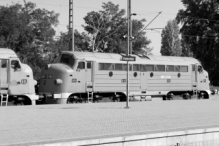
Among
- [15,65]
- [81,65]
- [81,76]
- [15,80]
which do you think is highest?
[81,65]

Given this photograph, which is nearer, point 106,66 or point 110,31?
point 106,66

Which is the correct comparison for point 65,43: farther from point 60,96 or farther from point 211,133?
point 211,133

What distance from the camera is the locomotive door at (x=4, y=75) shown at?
2177cm

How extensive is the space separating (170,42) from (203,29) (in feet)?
174

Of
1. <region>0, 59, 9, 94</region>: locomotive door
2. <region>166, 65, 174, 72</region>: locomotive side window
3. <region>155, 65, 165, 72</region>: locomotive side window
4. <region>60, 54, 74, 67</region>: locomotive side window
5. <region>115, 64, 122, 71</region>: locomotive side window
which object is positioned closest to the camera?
<region>0, 59, 9, 94</region>: locomotive door

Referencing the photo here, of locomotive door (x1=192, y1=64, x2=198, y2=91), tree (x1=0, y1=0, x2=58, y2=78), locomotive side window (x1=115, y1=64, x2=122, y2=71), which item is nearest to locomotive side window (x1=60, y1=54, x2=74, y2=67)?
locomotive side window (x1=115, y1=64, x2=122, y2=71)

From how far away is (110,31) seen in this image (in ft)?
188

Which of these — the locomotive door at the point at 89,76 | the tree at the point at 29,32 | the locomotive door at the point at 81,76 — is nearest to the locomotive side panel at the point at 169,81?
the locomotive door at the point at 89,76

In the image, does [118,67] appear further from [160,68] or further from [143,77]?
[160,68]

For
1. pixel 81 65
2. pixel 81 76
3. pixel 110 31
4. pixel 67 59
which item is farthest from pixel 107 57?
pixel 110 31

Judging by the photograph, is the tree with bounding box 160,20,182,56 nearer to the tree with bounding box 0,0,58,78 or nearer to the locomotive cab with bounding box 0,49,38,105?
the tree with bounding box 0,0,58,78

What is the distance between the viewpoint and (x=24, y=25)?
42750 mm

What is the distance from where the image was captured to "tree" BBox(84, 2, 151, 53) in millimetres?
56219

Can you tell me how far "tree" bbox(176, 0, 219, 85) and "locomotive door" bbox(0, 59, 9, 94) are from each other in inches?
1174
